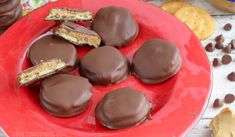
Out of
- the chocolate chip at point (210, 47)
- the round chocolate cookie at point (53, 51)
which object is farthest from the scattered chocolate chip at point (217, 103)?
the round chocolate cookie at point (53, 51)

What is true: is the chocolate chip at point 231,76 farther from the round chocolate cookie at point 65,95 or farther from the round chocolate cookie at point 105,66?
the round chocolate cookie at point 65,95

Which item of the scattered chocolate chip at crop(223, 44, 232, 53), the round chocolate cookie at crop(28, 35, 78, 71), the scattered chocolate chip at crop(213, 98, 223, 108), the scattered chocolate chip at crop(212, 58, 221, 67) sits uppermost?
the round chocolate cookie at crop(28, 35, 78, 71)

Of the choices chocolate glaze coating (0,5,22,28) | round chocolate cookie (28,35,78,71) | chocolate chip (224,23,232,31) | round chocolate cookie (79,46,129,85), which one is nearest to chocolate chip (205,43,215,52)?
chocolate chip (224,23,232,31)

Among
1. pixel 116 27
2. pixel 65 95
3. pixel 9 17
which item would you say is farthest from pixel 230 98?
pixel 9 17

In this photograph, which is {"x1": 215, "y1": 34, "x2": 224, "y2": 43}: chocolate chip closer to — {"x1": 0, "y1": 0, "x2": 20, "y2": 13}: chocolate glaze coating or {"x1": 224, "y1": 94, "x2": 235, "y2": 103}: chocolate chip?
{"x1": 224, "y1": 94, "x2": 235, "y2": 103}: chocolate chip

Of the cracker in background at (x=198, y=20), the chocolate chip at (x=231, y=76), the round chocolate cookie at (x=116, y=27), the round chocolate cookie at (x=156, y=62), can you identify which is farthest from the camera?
the cracker in background at (x=198, y=20)

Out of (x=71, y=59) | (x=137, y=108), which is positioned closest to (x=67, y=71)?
(x=71, y=59)

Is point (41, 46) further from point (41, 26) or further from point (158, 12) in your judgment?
point (158, 12)
